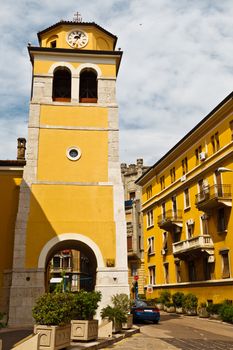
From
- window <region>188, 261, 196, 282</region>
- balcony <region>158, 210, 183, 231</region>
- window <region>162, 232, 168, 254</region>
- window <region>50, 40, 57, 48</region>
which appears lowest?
window <region>188, 261, 196, 282</region>

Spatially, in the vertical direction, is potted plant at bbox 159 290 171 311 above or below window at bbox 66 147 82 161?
below

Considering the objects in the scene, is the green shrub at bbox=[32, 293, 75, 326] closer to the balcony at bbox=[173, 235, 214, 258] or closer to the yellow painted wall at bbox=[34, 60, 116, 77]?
the yellow painted wall at bbox=[34, 60, 116, 77]

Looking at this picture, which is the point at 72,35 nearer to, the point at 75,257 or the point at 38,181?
the point at 38,181

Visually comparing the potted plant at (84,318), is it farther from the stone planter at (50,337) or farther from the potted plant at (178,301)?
the potted plant at (178,301)

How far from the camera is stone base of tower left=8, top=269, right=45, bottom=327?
1934 cm

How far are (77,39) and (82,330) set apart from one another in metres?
18.4

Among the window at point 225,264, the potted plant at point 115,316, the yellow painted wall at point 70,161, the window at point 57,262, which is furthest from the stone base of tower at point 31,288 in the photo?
the window at point 57,262

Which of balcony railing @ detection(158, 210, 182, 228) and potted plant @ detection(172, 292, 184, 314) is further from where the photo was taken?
balcony railing @ detection(158, 210, 182, 228)

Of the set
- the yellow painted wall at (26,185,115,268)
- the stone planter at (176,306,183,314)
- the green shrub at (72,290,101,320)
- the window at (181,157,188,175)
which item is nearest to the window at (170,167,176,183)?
the window at (181,157,188,175)

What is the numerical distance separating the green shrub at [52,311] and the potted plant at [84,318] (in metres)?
1.48

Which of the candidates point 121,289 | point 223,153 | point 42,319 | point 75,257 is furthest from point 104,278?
point 75,257

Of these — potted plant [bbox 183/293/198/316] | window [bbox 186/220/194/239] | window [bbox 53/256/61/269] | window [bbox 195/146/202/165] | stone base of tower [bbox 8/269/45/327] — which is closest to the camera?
stone base of tower [bbox 8/269/45/327]

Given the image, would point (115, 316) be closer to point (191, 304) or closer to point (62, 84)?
point (62, 84)

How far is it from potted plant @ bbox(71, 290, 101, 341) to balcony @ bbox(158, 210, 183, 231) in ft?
77.1
